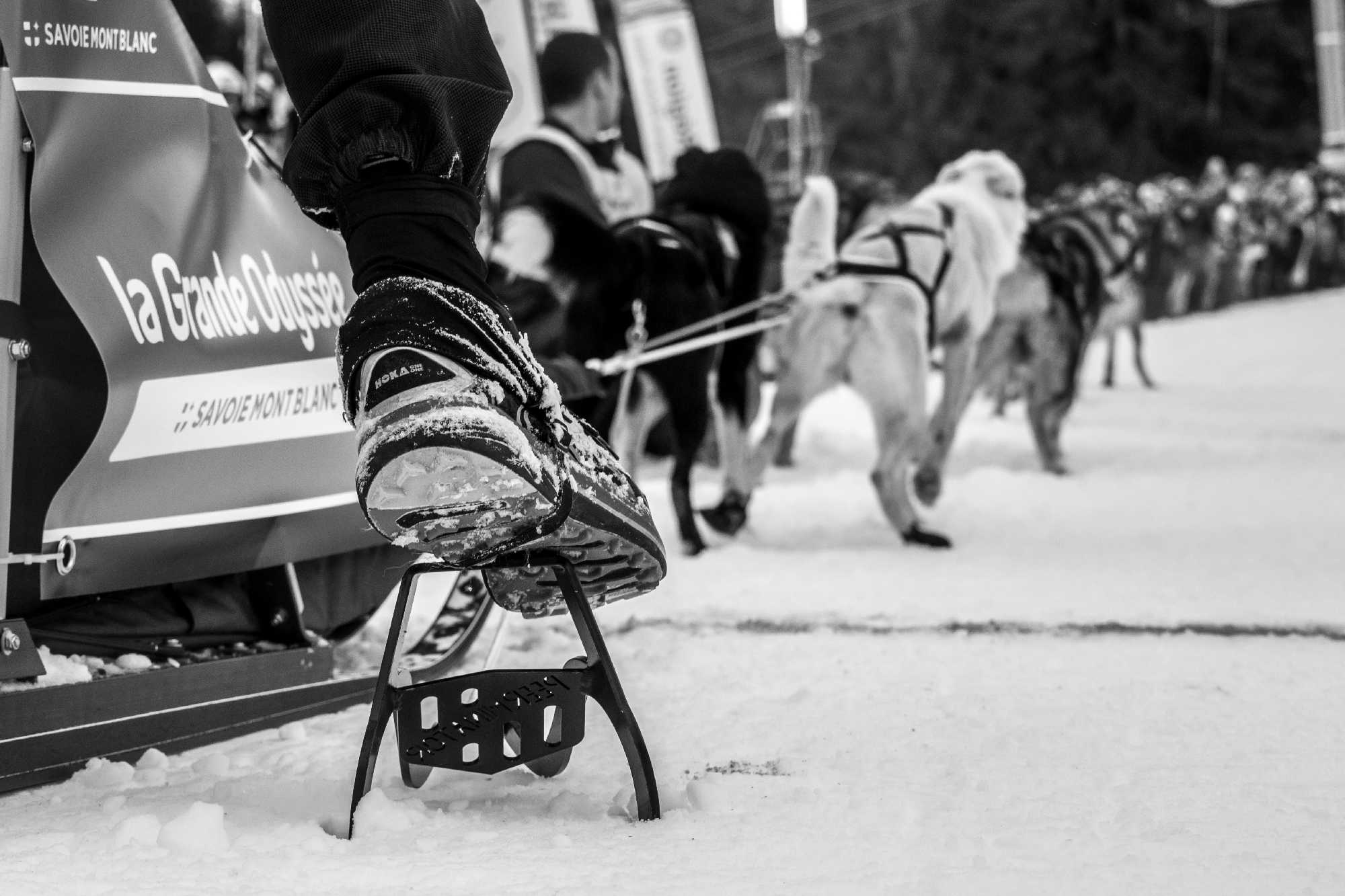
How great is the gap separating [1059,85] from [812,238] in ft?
114

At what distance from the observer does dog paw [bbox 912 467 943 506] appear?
625 cm

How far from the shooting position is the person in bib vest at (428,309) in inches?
63.1

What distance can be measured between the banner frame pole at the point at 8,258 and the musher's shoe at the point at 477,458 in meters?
0.64

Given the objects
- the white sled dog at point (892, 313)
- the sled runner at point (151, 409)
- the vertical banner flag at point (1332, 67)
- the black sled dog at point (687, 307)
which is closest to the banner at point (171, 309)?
the sled runner at point (151, 409)

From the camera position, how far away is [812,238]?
5773 mm

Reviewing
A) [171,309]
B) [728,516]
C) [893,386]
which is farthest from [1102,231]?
[171,309]

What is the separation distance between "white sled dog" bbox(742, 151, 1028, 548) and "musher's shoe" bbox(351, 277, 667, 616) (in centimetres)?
366

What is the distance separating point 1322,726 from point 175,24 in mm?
2101

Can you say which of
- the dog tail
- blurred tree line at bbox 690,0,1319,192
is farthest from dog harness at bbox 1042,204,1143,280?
blurred tree line at bbox 690,0,1319,192

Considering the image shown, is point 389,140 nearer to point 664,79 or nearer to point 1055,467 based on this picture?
point 1055,467

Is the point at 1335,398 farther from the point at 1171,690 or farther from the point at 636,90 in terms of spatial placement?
the point at 1171,690

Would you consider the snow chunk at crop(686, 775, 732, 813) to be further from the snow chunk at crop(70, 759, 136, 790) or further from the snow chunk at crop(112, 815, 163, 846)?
the snow chunk at crop(70, 759, 136, 790)

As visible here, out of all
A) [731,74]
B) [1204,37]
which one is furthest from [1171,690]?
[1204,37]

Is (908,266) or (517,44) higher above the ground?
(517,44)
